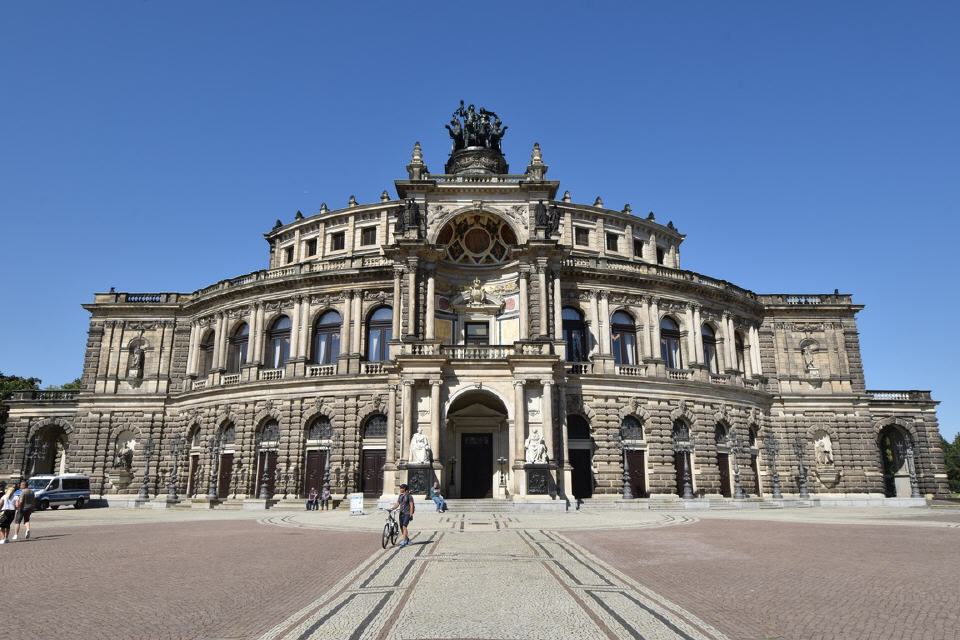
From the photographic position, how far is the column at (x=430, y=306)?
1453 inches

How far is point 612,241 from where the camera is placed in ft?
163

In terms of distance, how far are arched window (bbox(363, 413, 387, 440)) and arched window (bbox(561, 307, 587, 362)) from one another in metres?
12.6

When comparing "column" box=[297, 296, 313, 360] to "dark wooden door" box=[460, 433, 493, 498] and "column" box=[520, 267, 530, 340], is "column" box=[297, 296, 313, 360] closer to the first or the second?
"dark wooden door" box=[460, 433, 493, 498]

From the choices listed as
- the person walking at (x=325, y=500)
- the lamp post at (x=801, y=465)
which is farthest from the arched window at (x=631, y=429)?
the person walking at (x=325, y=500)

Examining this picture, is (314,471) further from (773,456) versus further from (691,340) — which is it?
(773,456)

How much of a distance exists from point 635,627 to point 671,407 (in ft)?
113

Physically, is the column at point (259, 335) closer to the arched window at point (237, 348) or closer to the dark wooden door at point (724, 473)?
the arched window at point (237, 348)

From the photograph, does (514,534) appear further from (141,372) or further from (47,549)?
(141,372)

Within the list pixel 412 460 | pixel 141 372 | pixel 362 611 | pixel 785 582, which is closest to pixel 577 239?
pixel 412 460

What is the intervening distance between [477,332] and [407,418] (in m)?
8.74

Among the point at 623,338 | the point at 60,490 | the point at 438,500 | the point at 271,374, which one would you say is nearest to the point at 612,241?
the point at 623,338

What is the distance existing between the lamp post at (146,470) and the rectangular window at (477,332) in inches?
972

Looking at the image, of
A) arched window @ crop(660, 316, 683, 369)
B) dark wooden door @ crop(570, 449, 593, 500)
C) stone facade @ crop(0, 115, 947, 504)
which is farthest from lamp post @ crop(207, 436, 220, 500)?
arched window @ crop(660, 316, 683, 369)

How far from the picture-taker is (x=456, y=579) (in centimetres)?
1148
